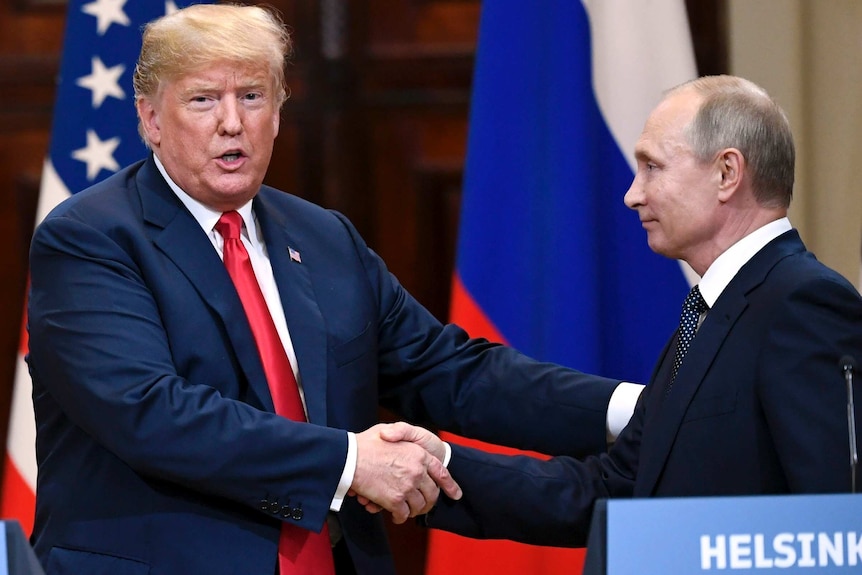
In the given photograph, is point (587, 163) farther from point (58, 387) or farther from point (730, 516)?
point (730, 516)

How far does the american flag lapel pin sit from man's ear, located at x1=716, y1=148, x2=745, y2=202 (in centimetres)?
84

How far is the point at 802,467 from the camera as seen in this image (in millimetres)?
1911

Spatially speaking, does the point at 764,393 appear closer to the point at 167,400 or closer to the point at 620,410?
the point at 620,410

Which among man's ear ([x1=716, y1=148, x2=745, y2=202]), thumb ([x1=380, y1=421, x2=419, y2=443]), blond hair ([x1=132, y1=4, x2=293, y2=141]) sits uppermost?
blond hair ([x1=132, y1=4, x2=293, y2=141])

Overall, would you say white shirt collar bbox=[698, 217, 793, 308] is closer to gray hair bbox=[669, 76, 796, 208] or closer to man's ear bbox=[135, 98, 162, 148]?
gray hair bbox=[669, 76, 796, 208]

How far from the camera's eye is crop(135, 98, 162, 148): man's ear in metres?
2.49

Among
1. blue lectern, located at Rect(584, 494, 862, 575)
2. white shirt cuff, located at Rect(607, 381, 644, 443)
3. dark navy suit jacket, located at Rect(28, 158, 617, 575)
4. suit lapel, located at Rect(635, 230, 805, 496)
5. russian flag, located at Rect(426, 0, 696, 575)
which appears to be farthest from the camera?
russian flag, located at Rect(426, 0, 696, 575)

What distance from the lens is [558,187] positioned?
3.25 metres

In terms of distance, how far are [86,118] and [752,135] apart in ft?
6.16

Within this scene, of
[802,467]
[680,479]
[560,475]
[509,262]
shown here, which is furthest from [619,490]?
[509,262]

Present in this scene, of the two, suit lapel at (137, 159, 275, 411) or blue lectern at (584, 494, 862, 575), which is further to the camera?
suit lapel at (137, 159, 275, 411)

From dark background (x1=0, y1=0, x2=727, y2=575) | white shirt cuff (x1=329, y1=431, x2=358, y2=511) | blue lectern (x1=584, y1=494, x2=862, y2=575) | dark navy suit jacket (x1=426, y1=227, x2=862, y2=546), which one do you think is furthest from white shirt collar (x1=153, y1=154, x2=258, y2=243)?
dark background (x1=0, y1=0, x2=727, y2=575)

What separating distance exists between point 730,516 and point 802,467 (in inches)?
12.8

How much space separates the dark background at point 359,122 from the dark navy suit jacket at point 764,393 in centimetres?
173
